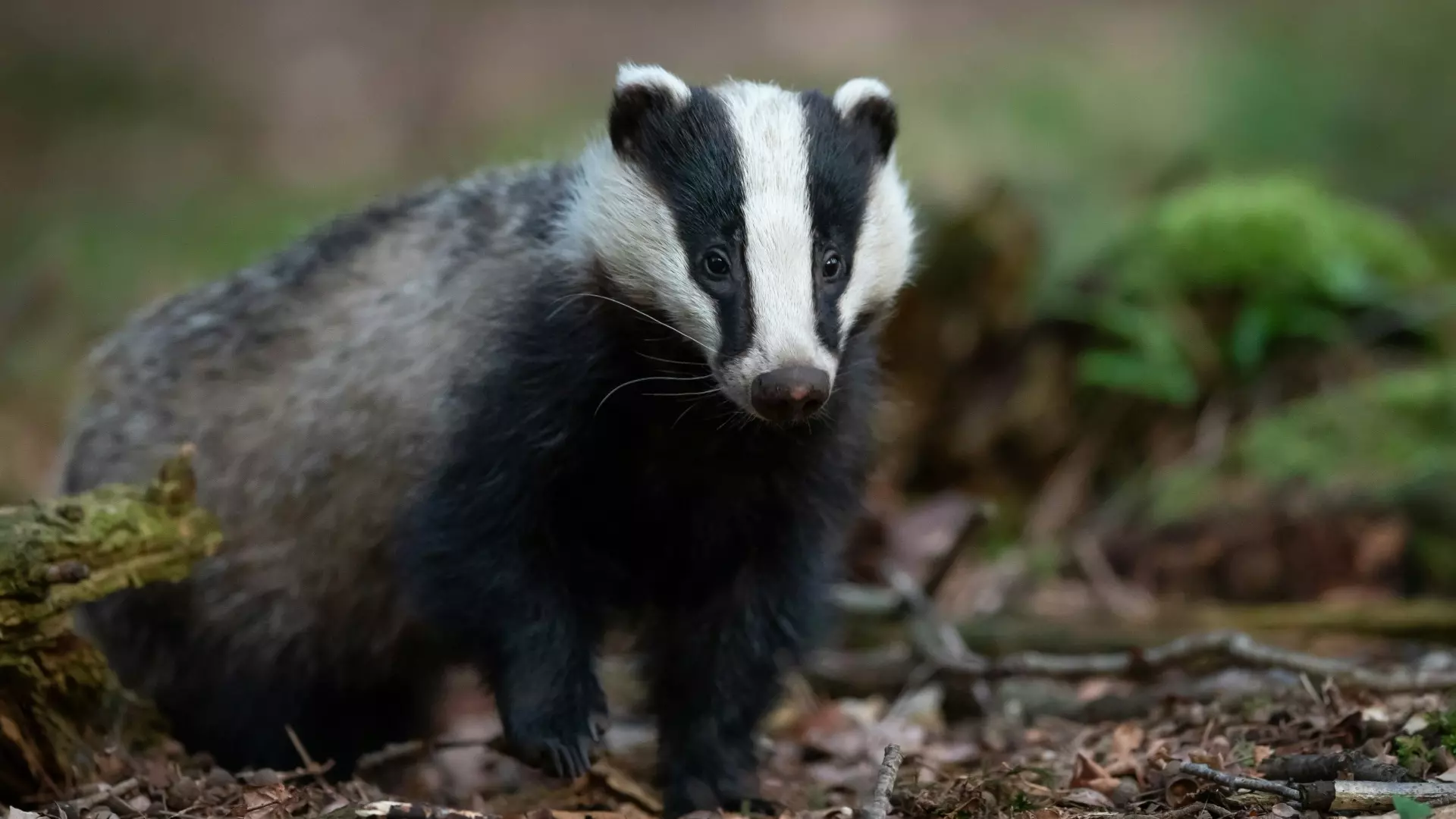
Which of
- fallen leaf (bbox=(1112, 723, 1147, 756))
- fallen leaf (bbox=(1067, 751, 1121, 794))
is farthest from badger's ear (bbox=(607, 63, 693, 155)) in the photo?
fallen leaf (bbox=(1112, 723, 1147, 756))

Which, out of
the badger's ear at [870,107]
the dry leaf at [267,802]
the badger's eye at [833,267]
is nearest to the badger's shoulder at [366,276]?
the badger's ear at [870,107]

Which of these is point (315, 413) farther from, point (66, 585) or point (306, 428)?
point (66, 585)

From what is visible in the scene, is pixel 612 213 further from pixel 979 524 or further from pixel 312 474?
pixel 979 524

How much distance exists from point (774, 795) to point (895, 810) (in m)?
0.88

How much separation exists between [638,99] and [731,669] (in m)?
1.55

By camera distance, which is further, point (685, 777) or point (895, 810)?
point (685, 777)

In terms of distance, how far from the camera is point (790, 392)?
3.04 metres

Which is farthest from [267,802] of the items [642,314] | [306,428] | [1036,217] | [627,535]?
[1036,217]

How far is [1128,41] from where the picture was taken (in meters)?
12.0

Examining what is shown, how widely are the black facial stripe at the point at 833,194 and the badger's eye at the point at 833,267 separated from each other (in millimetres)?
12

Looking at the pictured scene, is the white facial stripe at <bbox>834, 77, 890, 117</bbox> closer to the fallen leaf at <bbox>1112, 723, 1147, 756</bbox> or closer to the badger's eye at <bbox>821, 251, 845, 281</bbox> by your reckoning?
the badger's eye at <bbox>821, 251, 845, 281</bbox>

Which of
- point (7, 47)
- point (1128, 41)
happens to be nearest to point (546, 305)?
point (1128, 41)

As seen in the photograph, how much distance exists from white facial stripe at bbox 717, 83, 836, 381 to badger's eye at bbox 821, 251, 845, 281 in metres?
0.08

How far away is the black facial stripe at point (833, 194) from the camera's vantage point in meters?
3.35
